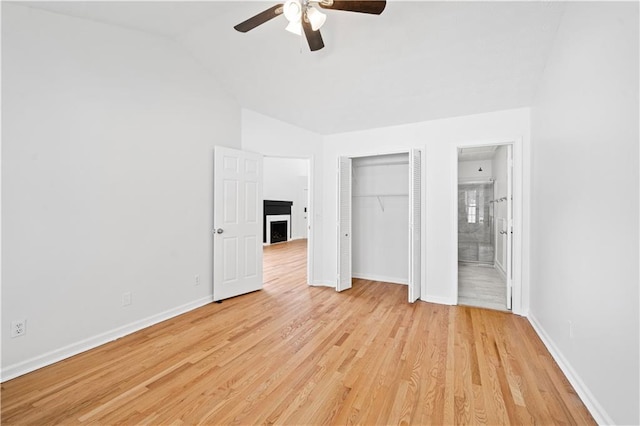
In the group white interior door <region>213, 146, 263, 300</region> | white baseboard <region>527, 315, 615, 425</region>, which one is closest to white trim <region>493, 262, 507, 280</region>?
white baseboard <region>527, 315, 615, 425</region>

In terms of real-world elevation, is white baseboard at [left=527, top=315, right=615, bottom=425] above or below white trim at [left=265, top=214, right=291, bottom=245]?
below

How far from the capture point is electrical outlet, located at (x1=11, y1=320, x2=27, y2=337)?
2072 mm

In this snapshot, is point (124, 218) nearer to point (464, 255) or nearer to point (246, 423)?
point (246, 423)

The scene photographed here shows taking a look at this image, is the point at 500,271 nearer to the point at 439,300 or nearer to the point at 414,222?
the point at 439,300

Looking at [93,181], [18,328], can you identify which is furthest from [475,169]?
[18,328]

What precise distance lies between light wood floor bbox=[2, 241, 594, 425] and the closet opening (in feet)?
4.50

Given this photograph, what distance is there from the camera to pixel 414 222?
371cm

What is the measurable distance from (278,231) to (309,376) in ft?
25.2

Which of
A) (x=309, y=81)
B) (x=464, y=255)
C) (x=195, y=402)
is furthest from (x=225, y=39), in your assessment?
(x=464, y=255)

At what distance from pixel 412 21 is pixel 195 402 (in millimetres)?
3321

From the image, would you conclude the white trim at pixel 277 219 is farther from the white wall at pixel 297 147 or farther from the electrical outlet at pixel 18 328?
the electrical outlet at pixel 18 328

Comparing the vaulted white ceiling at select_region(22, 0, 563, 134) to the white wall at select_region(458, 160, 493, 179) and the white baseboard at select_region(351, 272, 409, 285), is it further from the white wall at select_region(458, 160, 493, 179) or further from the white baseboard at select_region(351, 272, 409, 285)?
the white wall at select_region(458, 160, 493, 179)

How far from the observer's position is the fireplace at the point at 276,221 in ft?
30.0

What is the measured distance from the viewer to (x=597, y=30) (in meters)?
1.74
